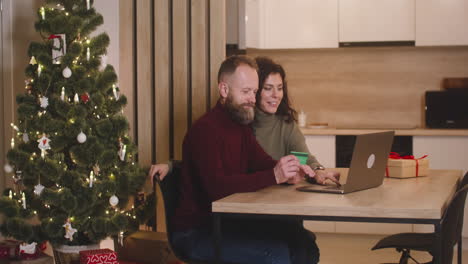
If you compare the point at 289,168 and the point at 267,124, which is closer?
the point at 289,168

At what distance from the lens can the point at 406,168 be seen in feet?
10.6

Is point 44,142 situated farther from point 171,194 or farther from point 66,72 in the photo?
point 171,194

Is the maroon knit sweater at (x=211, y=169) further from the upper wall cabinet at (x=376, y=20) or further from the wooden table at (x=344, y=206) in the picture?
the upper wall cabinet at (x=376, y=20)

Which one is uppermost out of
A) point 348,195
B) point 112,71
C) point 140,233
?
point 112,71

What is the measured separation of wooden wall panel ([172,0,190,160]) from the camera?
404cm

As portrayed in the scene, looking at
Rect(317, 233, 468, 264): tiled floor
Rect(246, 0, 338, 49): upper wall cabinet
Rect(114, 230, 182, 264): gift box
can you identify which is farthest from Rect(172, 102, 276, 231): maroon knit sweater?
Rect(246, 0, 338, 49): upper wall cabinet

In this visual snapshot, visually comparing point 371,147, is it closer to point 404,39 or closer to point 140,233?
point 140,233

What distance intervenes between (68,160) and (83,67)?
1.61ft

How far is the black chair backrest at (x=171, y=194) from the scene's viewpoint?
2.85 metres

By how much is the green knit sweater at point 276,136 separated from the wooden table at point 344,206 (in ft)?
3.08

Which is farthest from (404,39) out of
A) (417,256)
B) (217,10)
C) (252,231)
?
(252,231)

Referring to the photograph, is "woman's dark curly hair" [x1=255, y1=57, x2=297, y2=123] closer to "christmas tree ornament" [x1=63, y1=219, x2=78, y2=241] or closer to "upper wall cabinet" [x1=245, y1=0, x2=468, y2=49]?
"christmas tree ornament" [x1=63, y1=219, x2=78, y2=241]

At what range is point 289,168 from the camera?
268cm

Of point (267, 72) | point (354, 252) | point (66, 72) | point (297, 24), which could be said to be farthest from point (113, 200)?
point (297, 24)
